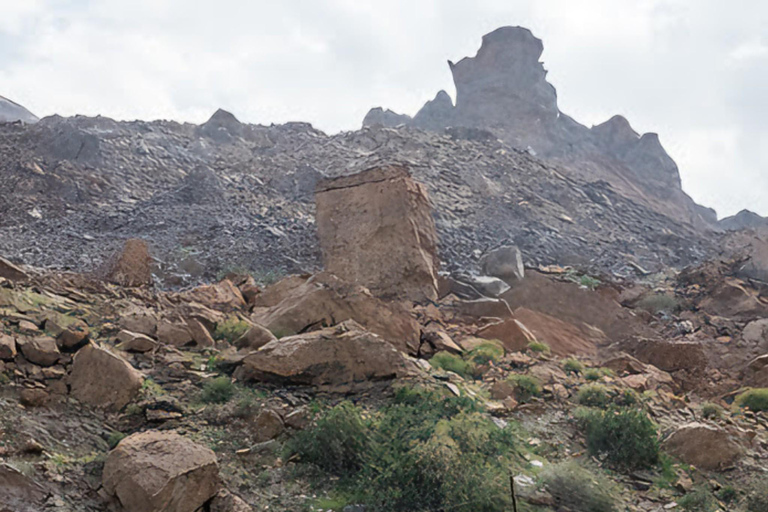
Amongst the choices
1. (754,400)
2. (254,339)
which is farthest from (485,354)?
(754,400)

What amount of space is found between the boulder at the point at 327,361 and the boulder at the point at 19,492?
2052 millimetres

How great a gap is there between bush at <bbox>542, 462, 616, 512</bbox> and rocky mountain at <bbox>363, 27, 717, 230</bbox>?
140 feet

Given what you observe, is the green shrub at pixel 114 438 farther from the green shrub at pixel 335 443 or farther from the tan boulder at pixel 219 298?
the tan boulder at pixel 219 298

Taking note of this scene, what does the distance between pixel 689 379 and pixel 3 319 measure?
7.74m

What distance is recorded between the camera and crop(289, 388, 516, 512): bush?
3902 mm

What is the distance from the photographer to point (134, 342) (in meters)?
5.38

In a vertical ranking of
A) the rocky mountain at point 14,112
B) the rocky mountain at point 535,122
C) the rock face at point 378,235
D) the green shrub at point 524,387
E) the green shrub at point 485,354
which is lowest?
the green shrub at point 524,387

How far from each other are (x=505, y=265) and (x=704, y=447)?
821 centimetres

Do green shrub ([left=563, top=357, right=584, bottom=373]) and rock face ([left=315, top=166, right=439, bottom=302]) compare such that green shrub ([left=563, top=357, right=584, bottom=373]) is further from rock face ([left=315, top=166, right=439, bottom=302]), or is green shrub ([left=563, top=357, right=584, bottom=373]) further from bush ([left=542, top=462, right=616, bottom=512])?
bush ([left=542, top=462, right=616, bottom=512])

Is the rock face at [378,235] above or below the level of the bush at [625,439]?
above

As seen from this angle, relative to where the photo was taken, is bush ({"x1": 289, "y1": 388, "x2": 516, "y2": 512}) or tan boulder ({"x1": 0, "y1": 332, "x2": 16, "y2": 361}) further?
tan boulder ({"x1": 0, "y1": 332, "x2": 16, "y2": 361})

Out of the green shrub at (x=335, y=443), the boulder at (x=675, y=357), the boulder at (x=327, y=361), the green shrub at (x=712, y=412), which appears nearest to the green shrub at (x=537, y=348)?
the boulder at (x=675, y=357)

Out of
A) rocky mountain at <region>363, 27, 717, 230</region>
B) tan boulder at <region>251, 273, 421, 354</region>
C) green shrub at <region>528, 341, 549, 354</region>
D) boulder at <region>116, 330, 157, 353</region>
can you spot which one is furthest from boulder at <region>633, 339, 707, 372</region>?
rocky mountain at <region>363, 27, 717, 230</region>

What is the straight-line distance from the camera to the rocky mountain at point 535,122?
4700 cm
